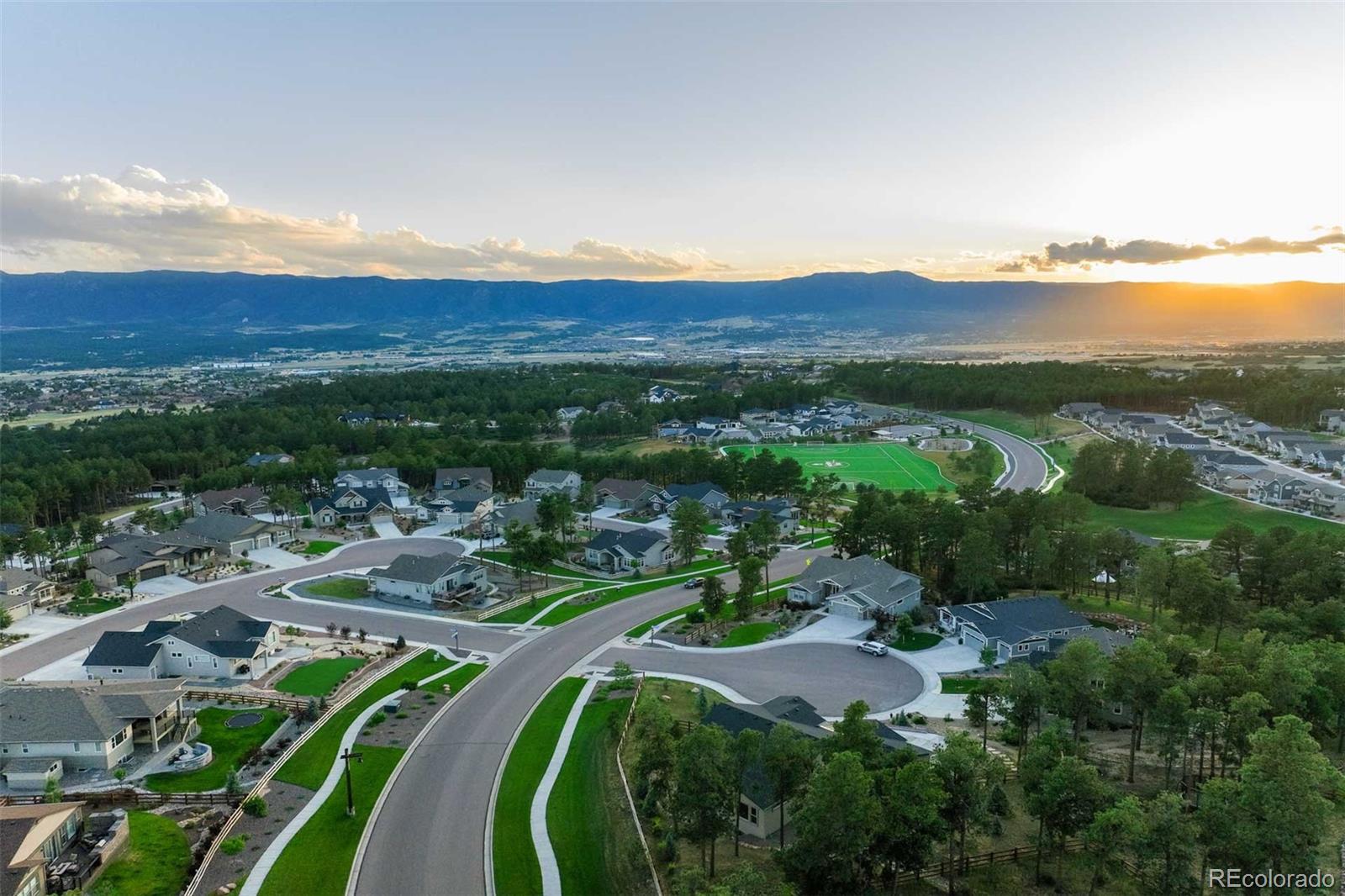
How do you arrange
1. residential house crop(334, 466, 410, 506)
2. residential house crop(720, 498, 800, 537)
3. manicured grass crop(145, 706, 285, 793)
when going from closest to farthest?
manicured grass crop(145, 706, 285, 793)
residential house crop(720, 498, 800, 537)
residential house crop(334, 466, 410, 506)

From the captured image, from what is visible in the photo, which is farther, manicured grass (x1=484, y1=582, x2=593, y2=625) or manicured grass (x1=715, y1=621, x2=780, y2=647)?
manicured grass (x1=484, y1=582, x2=593, y2=625)

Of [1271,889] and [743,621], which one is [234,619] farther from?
[1271,889]

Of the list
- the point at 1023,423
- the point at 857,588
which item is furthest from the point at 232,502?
the point at 1023,423

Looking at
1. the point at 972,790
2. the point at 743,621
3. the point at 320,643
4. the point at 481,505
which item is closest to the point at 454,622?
the point at 320,643

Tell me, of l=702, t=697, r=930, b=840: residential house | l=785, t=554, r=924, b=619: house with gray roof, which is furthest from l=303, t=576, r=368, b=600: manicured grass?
l=702, t=697, r=930, b=840: residential house

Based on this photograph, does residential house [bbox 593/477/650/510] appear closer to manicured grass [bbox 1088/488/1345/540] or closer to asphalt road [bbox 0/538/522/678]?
asphalt road [bbox 0/538/522/678]

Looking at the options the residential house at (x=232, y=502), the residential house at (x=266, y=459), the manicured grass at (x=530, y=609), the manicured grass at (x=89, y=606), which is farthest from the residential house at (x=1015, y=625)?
the residential house at (x=266, y=459)

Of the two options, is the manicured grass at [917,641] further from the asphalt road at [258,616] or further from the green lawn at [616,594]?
the asphalt road at [258,616]
